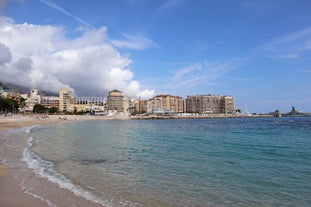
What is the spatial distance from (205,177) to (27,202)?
6424 millimetres

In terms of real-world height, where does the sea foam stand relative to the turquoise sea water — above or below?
above

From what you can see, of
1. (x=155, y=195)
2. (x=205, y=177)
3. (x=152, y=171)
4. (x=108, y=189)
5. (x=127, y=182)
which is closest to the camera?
(x=155, y=195)

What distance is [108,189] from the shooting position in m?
9.24

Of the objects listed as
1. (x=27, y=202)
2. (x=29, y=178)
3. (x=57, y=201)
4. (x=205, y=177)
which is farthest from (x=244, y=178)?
(x=29, y=178)

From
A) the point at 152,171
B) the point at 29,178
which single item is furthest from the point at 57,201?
the point at 152,171

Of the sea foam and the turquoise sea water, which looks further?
the turquoise sea water

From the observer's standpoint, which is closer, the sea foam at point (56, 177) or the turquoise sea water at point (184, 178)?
the sea foam at point (56, 177)

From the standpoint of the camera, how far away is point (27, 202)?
7.55 m

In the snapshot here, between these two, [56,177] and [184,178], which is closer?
[184,178]

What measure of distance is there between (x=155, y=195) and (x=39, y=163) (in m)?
8.20

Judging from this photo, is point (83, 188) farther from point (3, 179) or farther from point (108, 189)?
point (3, 179)

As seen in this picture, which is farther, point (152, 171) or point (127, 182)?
point (152, 171)

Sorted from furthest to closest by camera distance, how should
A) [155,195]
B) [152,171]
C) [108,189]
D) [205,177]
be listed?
1. [152,171]
2. [205,177]
3. [108,189]
4. [155,195]

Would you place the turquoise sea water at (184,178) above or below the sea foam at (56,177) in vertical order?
below
